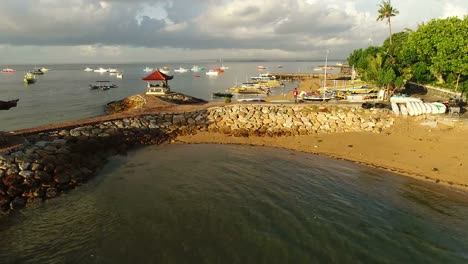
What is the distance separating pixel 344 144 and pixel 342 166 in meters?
5.30

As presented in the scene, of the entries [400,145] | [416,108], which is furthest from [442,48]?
[400,145]

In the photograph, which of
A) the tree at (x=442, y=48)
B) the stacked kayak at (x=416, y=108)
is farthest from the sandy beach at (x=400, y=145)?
the tree at (x=442, y=48)

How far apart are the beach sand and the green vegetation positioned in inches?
562

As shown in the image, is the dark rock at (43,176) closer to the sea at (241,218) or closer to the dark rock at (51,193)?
the dark rock at (51,193)

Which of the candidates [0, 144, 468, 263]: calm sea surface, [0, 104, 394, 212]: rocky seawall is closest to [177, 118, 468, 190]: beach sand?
[0, 104, 394, 212]: rocky seawall

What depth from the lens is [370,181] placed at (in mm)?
21203

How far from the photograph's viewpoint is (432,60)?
44500 mm

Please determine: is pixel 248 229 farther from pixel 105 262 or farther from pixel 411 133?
pixel 411 133

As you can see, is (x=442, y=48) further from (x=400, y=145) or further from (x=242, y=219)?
(x=242, y=219)

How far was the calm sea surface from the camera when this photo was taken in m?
13.2

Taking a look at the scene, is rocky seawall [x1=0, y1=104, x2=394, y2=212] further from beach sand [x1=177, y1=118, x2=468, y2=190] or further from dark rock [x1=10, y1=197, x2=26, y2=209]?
beach sand [x1=177, y1=118, x2=468, y2=190]

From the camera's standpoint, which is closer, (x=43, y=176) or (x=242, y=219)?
(x=242, y=219)

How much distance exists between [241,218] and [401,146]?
19.1 metres

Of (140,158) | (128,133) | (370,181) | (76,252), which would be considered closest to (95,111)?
(128,133)
